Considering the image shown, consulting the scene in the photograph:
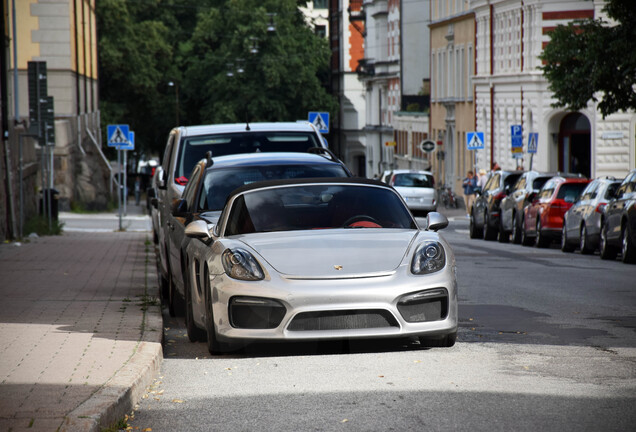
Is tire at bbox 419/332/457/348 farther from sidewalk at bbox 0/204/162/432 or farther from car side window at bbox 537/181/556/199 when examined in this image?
car side window at bbox 537/181/556/199

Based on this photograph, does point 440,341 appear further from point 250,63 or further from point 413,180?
point 250,63

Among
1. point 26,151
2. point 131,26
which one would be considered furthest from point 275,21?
point 26,151

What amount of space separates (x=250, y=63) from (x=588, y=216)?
56.8 meters

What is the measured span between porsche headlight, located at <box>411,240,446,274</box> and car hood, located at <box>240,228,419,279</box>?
0.10 meters

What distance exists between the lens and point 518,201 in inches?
1214

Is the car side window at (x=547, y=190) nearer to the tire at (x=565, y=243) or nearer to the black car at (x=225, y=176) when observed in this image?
the tire at (x=565, y=243)

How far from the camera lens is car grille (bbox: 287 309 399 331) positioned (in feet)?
28.9

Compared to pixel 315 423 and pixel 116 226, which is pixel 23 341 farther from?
pixel 116 226

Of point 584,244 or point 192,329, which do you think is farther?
point 584,244

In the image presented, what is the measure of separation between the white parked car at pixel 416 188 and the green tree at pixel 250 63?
31.4 meters

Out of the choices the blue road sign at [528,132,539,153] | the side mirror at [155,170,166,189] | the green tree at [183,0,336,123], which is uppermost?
the green tree at [183,0,336,123]

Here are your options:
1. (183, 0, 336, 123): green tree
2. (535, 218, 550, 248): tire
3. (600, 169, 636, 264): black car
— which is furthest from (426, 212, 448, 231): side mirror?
(183, 0, 336, 123): green tree

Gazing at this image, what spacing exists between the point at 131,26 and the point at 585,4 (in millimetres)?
32134

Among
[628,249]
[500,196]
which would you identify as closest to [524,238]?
[500,196]
